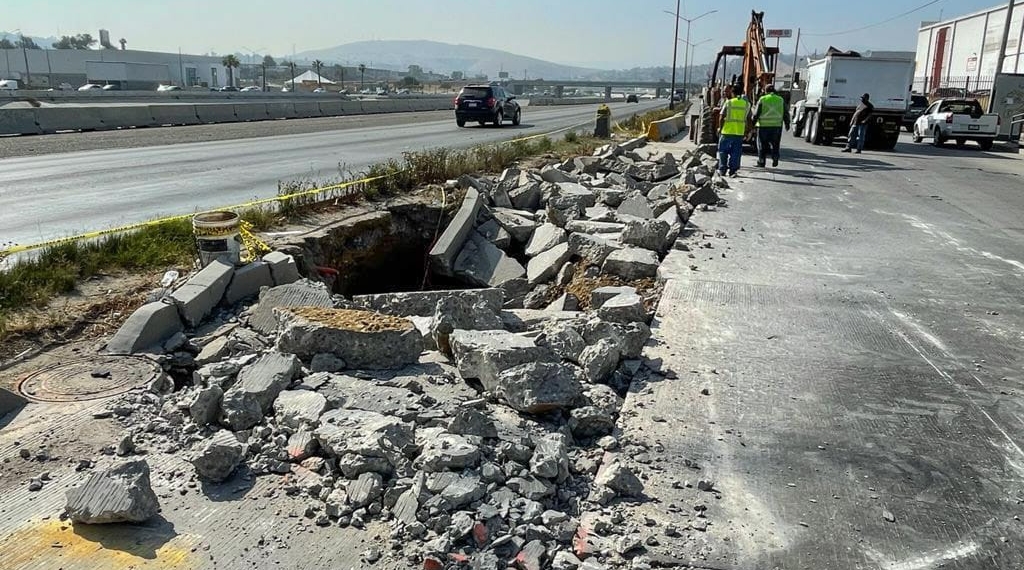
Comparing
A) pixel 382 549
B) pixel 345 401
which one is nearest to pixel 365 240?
pixel 345 401

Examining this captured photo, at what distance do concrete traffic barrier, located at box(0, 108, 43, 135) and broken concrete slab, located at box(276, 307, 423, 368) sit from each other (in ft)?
69.1

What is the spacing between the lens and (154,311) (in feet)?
17.7

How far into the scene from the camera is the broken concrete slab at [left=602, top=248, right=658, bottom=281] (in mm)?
7344

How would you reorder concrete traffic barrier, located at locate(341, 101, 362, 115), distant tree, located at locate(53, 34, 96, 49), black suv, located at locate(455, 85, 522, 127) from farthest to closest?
distant tree, located at locate(53, 34, 96, 49), concrete traffic barrier, located at locate(341, 101, 362, 115), black suv, located at locate(455, 85, 522, 127)

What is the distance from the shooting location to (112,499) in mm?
3264

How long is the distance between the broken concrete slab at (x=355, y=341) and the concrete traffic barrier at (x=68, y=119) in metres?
21.7

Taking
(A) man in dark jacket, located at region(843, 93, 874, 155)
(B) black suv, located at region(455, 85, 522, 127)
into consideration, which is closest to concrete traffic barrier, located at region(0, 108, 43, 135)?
(B) black suv, located at region(455, 85, 522, 127)

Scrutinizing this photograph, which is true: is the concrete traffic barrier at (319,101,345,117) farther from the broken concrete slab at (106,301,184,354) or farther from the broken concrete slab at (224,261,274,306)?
the broken concrete slab at (106,301,184,354)

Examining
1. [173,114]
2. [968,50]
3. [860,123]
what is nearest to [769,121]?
[860,123]

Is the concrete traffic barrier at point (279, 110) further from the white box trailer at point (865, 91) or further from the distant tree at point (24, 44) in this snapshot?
the distant tree at point (24, 44)

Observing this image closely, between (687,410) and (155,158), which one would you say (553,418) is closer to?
(687,410)

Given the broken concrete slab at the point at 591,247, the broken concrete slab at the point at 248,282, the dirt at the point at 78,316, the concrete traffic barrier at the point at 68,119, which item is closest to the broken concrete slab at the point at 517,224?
the broken concrete slab at the point at 591,247

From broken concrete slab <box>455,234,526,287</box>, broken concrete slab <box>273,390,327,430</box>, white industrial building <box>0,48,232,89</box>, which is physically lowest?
broken concrete slab <box>455,234,526,287</box>

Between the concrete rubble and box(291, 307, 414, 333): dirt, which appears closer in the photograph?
the concrete rubble
